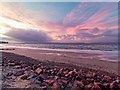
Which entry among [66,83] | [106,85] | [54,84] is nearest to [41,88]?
[54,84]

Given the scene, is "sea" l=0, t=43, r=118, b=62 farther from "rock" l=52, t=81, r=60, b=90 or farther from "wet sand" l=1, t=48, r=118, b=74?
"rock" l=52, t=81, r=60, b=90

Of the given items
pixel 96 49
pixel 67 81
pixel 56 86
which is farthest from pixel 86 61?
pixel 96 49

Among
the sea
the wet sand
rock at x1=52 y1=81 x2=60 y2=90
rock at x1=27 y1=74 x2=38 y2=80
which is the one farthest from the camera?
the sea

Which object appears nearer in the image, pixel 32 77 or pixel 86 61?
pixel 32 77

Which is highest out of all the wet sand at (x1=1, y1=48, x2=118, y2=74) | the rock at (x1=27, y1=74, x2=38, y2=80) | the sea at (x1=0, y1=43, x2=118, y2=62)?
the sea at (x1=0, y1=43, x2=118, y2=62)

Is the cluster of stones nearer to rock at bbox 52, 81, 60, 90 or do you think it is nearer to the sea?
rock at bbox 52, 81, 60, 90

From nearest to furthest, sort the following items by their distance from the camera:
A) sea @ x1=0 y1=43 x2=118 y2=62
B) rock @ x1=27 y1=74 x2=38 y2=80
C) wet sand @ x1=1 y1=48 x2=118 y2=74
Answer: rock @ x1=27 y1=74 x2=38 y2=80 < wet sand @ x1=1 y1=48 x2=118 y2=74 < sea @ x1=0 y1=43 x2=118 y2=62

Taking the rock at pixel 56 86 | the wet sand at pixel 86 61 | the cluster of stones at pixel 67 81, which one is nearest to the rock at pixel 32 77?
the cluster of stones at pixel 67 81

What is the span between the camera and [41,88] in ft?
16.5

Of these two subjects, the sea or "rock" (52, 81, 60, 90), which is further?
the sea

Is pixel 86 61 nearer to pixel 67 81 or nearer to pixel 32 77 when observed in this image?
pixel 32 77

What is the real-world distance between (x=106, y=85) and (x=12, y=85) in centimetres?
216

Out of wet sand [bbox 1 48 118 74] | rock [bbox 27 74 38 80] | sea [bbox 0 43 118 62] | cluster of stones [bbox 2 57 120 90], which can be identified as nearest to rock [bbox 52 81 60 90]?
cluster of stones [bbox 2 57 120 90]

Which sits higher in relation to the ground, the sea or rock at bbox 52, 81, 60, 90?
the sea
